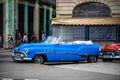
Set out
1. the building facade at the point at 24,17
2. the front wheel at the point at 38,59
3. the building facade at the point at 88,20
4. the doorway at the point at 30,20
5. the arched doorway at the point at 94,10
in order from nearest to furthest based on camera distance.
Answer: the front wheel at the point at 38,59 < the building facade at the point at 88,20 < the arched doorway at the point at 94,10 < the building facade at the point at 24,17 < the doorway at the point at 30,20

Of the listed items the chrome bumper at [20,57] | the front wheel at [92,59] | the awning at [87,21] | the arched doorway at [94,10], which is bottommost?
the front wheel at [92,59]

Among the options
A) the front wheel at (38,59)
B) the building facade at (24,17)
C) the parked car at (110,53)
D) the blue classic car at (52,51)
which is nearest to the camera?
the blue classic car at (52,51)

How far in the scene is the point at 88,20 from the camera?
3762 cm

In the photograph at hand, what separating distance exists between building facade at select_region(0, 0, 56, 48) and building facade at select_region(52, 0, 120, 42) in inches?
247

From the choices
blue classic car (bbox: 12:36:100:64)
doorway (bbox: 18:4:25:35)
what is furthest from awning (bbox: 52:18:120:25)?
blue classic car (bbox: 12:36:100:64)

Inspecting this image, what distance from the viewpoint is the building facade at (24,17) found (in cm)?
4375

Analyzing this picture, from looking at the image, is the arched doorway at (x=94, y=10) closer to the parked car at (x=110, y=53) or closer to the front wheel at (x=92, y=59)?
the parked car at (x=110, y=53)

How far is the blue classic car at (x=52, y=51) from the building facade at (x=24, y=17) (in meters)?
19.7

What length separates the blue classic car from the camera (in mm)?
23359

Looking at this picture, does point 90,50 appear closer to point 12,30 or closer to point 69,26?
point 69,26

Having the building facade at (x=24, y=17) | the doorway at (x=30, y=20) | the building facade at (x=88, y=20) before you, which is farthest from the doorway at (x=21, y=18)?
the building facade at (x=88, y=20)

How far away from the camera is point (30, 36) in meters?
50.7

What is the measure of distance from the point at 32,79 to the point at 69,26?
22.4 metres

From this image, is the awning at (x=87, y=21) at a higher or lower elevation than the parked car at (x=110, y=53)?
higher
